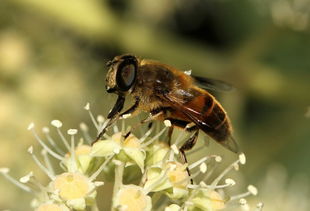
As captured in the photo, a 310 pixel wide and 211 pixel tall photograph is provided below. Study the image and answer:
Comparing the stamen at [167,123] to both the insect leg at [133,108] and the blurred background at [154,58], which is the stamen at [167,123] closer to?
the insect leg at [133,108]

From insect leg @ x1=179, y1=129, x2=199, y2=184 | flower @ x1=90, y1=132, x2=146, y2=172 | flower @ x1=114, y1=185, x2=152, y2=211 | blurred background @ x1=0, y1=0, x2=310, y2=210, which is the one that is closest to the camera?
flower @ x1=114, y1=185, x2=152, y2=211

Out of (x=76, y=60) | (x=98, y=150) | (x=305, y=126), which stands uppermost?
(x=98, y=150)

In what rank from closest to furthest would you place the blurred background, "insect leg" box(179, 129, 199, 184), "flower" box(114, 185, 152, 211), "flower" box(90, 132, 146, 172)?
"flower" box(114, 185, 152, 211) < "flower" box(90, 132, 146, 172) < "insect leg" box(179, 129, 199, 184) < the blurred background

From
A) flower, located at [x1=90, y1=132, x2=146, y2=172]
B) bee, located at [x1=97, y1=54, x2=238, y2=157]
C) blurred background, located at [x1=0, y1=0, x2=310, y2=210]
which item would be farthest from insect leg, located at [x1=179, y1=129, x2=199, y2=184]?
blurred background, located at [x1=0, y1=0, x2=310, y2=210]

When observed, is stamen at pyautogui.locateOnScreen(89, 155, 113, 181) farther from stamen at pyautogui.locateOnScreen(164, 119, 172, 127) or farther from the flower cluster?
stamen at pyautogui.locateOnScreen(164, 119, 172, 127)

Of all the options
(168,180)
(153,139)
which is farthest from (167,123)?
(168,180)

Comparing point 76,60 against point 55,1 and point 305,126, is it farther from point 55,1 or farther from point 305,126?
point 305,126

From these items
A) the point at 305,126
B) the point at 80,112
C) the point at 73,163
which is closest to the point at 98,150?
the point at 73,163

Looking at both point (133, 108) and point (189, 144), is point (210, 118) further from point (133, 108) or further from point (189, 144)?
point (133, 108)
